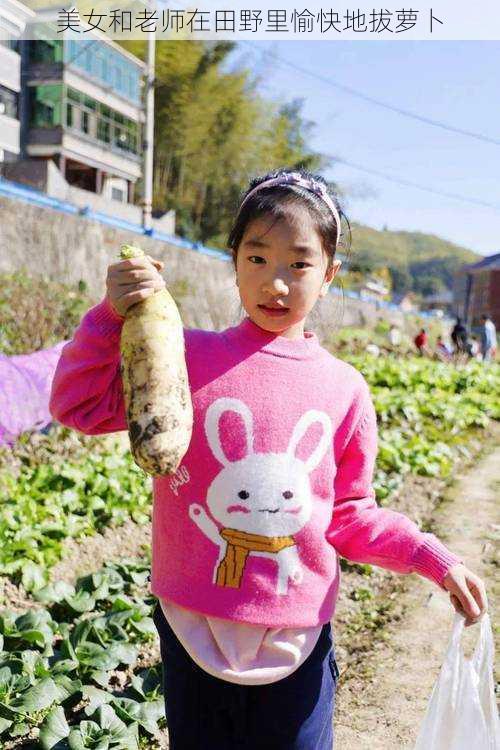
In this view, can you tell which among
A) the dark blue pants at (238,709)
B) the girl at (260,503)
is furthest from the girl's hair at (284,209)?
the dark blue pants at (238,709)

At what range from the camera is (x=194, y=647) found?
155cm

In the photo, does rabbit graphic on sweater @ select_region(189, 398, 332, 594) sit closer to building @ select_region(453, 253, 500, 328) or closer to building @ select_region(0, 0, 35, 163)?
building @ select_region(0, 0, 35, 163)

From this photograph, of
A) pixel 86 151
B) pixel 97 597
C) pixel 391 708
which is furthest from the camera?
pixel 86 151

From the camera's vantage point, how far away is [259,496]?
154 cm

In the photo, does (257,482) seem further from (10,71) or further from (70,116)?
(70,116)

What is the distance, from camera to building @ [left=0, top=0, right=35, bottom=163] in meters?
17.7

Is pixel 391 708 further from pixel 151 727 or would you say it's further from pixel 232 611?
pixel 232 611

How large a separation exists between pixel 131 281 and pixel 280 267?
1.00 feet

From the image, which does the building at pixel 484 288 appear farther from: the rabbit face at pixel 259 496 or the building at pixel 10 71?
the rabbit face at pixel 259 496

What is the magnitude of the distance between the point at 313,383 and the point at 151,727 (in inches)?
59.1

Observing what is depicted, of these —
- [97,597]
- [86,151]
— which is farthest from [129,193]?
[97,597]

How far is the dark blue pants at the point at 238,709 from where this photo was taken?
62.2 inches

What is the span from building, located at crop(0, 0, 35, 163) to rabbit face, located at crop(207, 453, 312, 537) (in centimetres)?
1563

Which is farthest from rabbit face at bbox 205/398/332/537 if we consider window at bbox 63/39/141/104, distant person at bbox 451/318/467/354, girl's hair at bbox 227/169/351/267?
window at bbox 63/39/141/104
